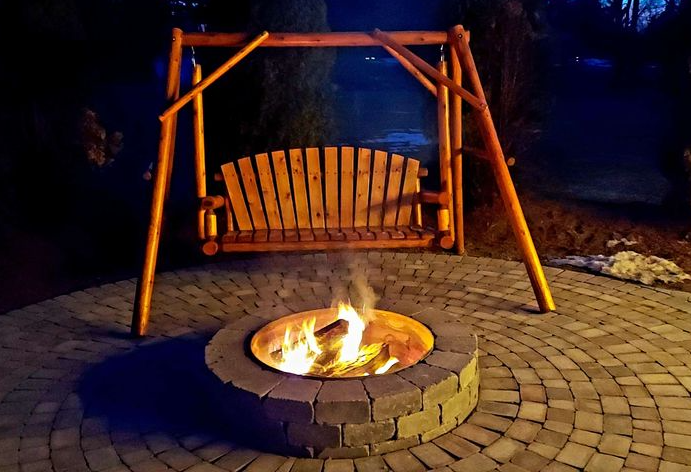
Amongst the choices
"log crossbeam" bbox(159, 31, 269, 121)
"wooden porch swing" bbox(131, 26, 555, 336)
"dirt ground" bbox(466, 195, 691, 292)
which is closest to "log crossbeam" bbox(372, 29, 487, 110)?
"wooden porch swing" bbox(131, 26, 555, 336)

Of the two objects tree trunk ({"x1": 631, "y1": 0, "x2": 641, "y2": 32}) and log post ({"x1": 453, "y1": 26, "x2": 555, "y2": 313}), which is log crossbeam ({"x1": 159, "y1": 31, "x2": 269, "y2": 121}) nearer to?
log post ({"x1": 453, "y1": 26, "x2": 555, "y2": 313})

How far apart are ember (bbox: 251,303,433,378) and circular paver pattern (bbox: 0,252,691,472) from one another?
198 millimetres

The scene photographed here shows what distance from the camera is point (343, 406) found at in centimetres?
268

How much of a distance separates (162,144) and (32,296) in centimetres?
196

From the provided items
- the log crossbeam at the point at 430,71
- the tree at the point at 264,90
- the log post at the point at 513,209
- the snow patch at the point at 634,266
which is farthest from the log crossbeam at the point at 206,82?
the snow patch at the point at 634,266

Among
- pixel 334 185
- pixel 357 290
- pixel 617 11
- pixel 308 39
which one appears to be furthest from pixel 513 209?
Answer: pixel 617 11

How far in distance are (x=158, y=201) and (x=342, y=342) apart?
1702 millimetres

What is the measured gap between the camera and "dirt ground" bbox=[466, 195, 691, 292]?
6.05 meters

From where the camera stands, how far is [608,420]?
9.77 feet

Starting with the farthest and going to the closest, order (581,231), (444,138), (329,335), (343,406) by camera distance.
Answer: (581,231)
(444,138)
(329,335)
(343,406)

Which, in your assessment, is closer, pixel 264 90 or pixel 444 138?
pixel 444 138

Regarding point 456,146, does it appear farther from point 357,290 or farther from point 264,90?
point 264,90

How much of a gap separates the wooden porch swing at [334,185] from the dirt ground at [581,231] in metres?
1.48

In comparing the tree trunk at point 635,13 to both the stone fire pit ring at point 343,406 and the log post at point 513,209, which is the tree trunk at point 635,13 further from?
the stone fire pit ring at point 343,406
